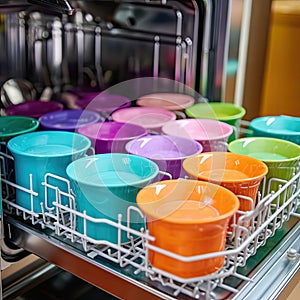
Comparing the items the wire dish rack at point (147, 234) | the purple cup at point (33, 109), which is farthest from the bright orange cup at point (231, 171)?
the purple cup at point (33, 109)

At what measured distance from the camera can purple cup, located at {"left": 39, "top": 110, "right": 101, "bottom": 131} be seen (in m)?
0.92

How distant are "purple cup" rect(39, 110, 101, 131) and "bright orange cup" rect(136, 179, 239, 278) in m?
0.33

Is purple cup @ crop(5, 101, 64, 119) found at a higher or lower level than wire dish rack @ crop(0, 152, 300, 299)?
higher

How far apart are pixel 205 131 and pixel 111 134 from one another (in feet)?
0.59

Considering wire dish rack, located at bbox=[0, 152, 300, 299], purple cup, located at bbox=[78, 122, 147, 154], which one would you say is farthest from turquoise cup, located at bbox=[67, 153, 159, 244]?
purple cup, located at bbox=[78, 122, 147, 154]

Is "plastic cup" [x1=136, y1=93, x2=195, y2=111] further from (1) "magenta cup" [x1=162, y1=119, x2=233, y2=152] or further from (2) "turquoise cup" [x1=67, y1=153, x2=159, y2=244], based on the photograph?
(2) "turquoise cup" [x1=67, y1=153, x2=159, y2=244]

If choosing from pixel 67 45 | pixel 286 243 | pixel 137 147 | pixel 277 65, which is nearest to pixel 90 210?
pixel 137 147

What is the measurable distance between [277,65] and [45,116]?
895 millimetres

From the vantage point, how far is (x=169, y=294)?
58cm

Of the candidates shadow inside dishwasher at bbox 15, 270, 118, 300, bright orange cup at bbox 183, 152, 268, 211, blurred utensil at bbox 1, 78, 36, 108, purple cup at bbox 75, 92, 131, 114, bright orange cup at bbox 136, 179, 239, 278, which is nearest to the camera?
bright orange cup at bbox 136, 179, 239, 278

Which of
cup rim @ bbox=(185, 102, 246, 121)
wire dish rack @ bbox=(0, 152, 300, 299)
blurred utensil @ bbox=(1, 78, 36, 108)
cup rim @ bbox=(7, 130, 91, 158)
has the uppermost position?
cup rim @ bbox=(185, 102, 246, 121)

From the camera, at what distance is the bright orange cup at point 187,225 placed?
22.1 inches

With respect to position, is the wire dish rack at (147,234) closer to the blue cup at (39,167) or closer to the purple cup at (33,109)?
the blue cup at (39,167)

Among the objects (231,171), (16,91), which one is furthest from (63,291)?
(16,91)
